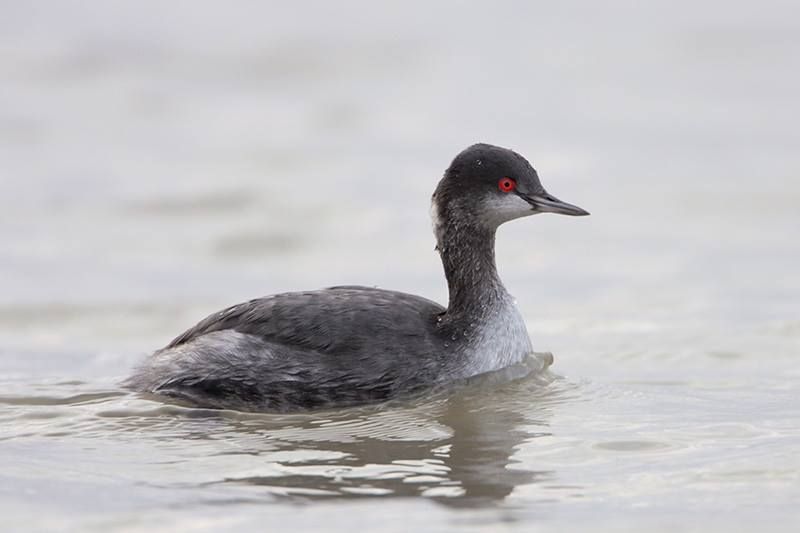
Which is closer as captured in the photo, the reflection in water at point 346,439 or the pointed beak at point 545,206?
the reflection in water at point 346,439

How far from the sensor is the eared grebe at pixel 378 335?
25.3 ft

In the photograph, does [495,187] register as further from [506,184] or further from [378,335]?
[378,335]

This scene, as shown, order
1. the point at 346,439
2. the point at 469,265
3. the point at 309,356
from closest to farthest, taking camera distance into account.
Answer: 1. the point at 346,439
2. the point at 309,356
3. the point at 469,265

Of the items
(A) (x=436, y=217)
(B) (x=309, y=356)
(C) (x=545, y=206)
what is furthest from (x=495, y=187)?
(B) (x=309, y=356)

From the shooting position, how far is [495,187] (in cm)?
820

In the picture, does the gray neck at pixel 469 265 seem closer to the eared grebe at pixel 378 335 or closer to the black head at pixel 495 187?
the eared grebe at pixel 378 335

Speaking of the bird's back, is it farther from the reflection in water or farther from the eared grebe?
the reflection in water

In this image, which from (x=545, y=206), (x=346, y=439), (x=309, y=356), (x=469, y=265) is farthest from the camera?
(x=469, y=265)

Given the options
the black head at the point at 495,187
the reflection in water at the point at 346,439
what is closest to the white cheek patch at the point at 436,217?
the black head at the point at 495,187

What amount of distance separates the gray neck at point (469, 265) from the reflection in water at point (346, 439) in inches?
18.8

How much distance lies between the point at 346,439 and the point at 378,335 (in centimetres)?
78

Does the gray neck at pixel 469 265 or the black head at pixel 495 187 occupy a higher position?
the black head at pixel 495 187

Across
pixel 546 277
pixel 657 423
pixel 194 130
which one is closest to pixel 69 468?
pixel 657 423

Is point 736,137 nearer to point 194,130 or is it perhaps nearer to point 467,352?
point 194,130
